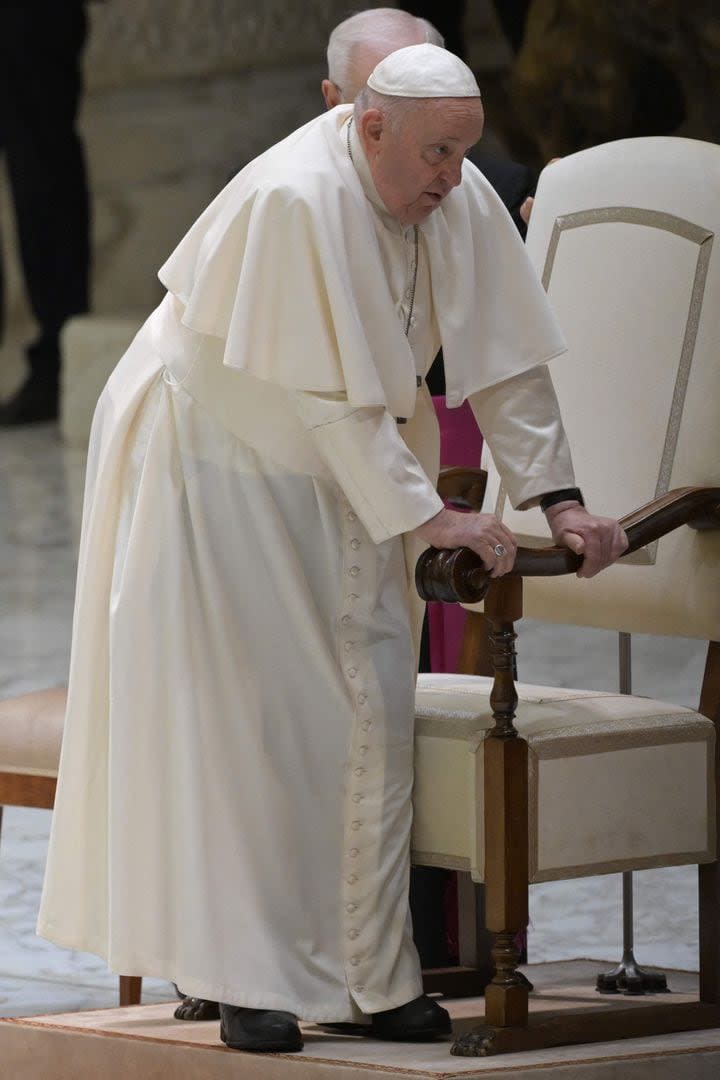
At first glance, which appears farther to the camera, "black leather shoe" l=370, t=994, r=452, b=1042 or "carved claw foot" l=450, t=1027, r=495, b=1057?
"black leather shoe" l=370, t=994, r=452, b=1042

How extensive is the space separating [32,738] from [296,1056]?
129cm

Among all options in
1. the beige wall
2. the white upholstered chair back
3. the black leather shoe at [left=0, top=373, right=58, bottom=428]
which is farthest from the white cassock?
the beige wall

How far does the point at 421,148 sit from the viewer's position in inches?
135

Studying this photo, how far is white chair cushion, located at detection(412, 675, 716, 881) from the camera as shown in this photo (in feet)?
11.6

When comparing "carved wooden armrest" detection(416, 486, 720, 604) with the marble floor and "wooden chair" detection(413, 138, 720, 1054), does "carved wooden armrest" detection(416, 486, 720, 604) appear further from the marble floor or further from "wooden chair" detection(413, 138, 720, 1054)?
the marble floor

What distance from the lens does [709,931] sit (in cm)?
376

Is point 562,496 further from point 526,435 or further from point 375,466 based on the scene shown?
point 375,466

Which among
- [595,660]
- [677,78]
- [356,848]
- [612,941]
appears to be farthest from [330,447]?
[677,78]

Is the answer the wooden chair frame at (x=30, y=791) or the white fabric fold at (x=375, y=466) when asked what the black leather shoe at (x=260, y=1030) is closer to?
the white fabric fold at (x=375, y=466)

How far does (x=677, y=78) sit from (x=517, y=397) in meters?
9.00

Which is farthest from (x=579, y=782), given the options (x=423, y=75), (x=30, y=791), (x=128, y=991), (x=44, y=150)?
(x=44, y=150)

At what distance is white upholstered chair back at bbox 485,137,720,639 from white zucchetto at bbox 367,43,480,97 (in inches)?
28.7

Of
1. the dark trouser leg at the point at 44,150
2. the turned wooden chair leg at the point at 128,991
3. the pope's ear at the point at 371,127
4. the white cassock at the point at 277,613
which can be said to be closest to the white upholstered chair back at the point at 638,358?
the white cassock at the point at 277,613

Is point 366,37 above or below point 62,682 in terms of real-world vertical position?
above
